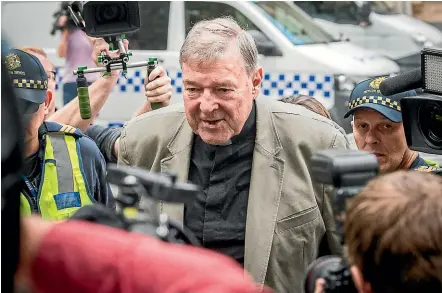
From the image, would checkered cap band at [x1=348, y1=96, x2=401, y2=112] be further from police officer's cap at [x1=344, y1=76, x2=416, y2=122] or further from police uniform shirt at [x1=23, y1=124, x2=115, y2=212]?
police uniform shirt at [x1=23, y1=124, x2=115, y2=212]

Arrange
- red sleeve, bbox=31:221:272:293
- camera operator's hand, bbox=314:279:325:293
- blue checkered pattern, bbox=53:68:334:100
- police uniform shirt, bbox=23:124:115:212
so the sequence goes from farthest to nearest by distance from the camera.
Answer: blue checkered pattern, bbox=53:68:334:100
police uniform shirt, bbox=23:124:115:212
camera operator's hand, bbox=314:279:325:293
red sleeve, bbox=31:221:272:293

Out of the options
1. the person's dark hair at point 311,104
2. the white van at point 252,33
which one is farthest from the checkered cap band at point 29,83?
the white van at point 252,33

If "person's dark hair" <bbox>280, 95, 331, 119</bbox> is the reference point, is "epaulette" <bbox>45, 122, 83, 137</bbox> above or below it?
above

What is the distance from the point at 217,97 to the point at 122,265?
1.92 meters

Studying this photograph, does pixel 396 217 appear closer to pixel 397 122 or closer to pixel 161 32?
pixel 397 122

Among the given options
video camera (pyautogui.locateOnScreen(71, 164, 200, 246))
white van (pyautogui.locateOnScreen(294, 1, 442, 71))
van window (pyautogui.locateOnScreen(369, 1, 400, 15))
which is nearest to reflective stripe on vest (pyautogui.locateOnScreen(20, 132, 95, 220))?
video camera (pyautogui.locateOnScreen(71, 164, 200, 246))

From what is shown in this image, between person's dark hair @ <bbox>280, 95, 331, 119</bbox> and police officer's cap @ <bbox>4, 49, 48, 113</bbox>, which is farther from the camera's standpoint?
person's dark hair @ <bbox>280, 95, 331, 119</bbox>

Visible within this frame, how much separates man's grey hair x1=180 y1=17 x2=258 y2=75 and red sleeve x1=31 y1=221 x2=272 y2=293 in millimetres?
1815

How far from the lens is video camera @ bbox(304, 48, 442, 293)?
5.62ft

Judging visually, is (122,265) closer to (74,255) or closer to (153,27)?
(74,255)

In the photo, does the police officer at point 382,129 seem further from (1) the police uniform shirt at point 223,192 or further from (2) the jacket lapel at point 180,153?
(2) the jacket lapel at point 180,153

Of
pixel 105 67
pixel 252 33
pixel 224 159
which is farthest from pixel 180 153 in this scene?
pixel 252 33

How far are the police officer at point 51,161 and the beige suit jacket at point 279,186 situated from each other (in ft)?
0.71

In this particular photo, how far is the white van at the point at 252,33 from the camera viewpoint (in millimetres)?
8820
